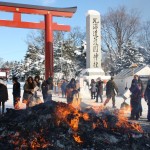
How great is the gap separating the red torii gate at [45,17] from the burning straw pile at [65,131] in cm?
1218

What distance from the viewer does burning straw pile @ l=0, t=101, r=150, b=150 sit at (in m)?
6.72

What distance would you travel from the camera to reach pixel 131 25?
41.6 m

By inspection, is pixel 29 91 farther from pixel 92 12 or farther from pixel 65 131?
pixel 92 12

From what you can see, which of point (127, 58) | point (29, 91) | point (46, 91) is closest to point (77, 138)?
point (29, 91)

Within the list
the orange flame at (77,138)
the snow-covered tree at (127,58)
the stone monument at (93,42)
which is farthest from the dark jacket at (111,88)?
the snow-covered tree at (127,58)

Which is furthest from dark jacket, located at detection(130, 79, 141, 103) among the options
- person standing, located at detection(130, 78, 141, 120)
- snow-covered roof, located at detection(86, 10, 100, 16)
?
snow-covered roof, located at detection(86, 10, 100, 16)

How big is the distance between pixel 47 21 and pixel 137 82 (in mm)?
9759

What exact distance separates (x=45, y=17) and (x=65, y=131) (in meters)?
14.1

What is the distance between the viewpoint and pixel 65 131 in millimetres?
7090

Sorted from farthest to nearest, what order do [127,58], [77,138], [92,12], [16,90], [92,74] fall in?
1. [127,58]
2. [92,74]
3. [92,12]
4. [16,90]
5. [77,138]

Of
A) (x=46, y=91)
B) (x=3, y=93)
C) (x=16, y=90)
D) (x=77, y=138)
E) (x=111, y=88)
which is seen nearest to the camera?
(x=77, y=138)

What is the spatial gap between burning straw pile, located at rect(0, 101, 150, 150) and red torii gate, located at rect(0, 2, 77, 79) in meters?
12.2

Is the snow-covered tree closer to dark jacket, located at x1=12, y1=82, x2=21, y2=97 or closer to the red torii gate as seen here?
the red torii gate

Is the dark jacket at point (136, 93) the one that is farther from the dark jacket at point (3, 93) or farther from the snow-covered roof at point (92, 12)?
the snow-covered roof at point (92, 12)
